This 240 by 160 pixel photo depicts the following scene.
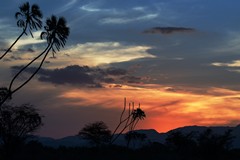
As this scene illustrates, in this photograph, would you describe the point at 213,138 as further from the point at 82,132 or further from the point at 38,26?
the point at 82,132

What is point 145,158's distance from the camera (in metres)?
63.9

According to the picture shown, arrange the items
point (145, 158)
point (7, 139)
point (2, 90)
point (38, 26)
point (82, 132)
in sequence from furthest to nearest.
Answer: point (82, 132), point (145, 158), point (7, 139), point (2, 90), point (38, 26)

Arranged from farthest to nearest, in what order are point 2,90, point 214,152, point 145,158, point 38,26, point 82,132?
point 82,132 → point 145,158 → point 214,152 → point 2,90 → point 38,26

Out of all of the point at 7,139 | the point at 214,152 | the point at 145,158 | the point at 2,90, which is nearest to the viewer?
the point at 2,90

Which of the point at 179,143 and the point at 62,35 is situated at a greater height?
the point at 62,35

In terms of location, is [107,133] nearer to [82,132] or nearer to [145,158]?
[82,132]

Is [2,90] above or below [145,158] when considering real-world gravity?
above

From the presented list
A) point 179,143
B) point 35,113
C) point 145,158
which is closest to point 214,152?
point 145,158

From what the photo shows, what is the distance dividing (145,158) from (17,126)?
1852cm

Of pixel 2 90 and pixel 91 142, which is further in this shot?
pixel 91 142

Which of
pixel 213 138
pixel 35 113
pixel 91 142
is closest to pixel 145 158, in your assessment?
pixel 213 138

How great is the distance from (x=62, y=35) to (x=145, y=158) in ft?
79.1

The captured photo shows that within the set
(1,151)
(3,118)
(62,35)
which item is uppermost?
(62,35)

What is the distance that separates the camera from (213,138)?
5869 cm
